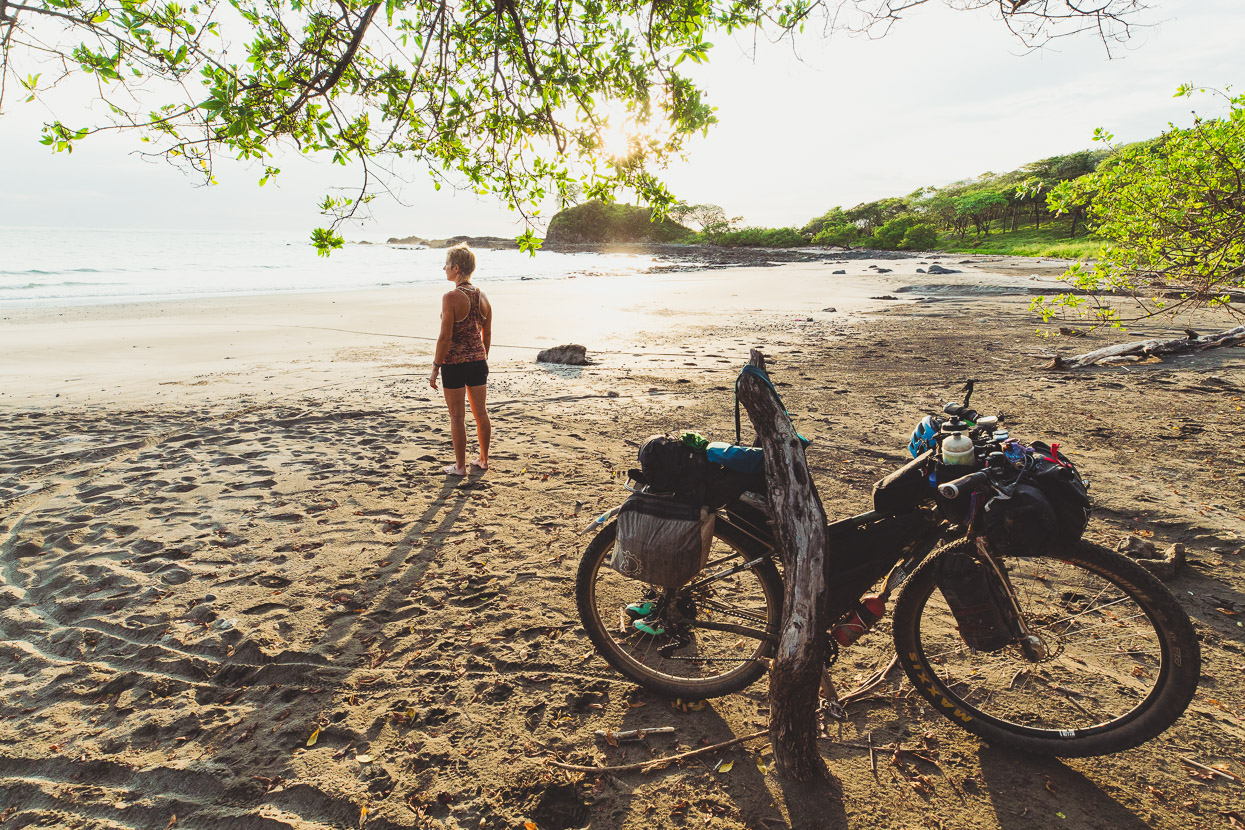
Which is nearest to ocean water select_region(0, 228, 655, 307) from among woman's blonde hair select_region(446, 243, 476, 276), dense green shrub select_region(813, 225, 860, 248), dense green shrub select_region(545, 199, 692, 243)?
woman's blonde hair select_region(446, 243, 476, 276)

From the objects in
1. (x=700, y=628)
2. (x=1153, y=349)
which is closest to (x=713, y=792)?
(x=700, y=628)

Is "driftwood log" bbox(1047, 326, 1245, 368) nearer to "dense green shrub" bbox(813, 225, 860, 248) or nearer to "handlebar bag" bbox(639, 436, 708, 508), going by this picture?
"handlebar bag" bbox(639, 436, 708, 508)

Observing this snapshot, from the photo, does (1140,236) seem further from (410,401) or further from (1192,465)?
(410,401)

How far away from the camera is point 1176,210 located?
553 centimetres

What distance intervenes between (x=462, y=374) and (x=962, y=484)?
14.3 ft

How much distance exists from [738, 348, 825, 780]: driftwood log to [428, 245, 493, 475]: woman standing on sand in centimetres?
361

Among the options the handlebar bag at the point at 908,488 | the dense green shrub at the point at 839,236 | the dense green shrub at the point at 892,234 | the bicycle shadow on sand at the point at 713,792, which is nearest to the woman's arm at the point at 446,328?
the bicycle shadow on sand at the point at 713,792

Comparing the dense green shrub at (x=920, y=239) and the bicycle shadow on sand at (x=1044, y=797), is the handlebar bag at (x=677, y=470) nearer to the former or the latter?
the bicycle shadow on sand at (x=1044, y=797)

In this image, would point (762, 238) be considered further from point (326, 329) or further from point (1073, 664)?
point (1073, 664)

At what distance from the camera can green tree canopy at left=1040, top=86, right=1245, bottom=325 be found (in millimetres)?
5172

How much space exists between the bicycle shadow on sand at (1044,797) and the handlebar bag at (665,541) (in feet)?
4.96

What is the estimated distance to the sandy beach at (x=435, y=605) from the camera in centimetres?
245

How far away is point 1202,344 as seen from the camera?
8.95 m

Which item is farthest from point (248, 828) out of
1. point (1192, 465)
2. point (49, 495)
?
point (1192, 465)
